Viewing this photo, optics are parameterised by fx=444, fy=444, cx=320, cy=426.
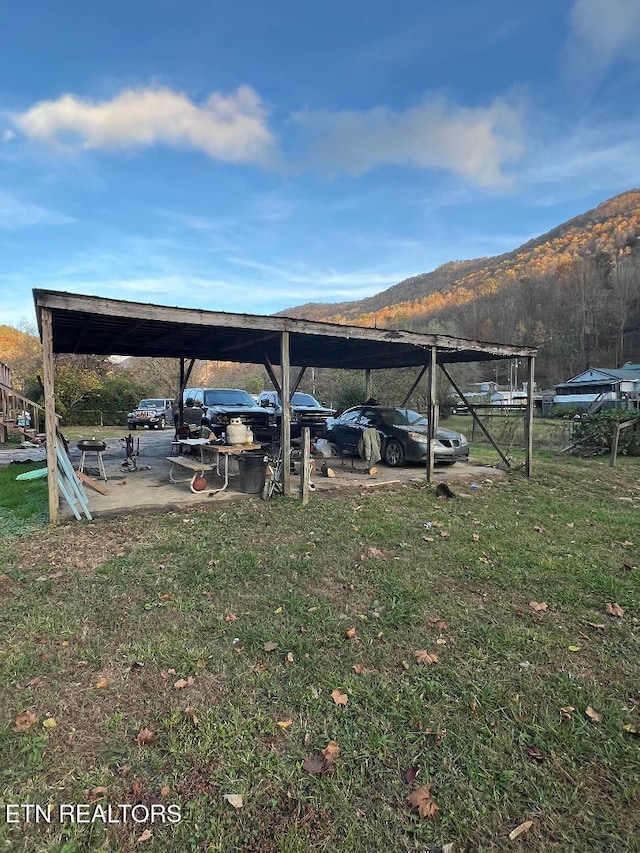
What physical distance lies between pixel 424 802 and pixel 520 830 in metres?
0.37

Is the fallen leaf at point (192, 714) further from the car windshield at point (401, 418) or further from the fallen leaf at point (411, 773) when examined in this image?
the car windshield at point (401, 418)

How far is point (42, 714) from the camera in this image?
7.89 feet

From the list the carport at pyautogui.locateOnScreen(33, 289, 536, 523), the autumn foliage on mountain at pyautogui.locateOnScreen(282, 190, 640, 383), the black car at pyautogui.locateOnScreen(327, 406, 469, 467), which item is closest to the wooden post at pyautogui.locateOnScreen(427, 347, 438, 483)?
the carport at pyautogui.locateOnScreen(33, 289, 536, 523)

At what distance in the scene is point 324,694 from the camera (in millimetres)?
2570

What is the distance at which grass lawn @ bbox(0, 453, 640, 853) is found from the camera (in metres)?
1.81

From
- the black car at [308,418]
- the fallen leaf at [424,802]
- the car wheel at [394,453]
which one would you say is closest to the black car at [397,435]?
the car wheel at [394,453]

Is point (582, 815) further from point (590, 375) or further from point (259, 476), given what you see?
point (590, 375)

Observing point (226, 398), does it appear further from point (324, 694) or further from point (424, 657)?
point (324, 694)

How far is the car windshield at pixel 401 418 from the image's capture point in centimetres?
1141

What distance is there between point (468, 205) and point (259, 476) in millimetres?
23500

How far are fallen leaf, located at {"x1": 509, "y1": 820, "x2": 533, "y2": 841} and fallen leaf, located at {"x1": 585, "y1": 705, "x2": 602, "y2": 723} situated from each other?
2.75 feet

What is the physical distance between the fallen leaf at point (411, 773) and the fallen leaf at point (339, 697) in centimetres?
53

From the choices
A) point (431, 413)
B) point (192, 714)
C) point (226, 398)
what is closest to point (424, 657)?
point (192, 714)

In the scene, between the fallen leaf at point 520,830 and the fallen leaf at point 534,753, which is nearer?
the fallen leaf at point 520,830
